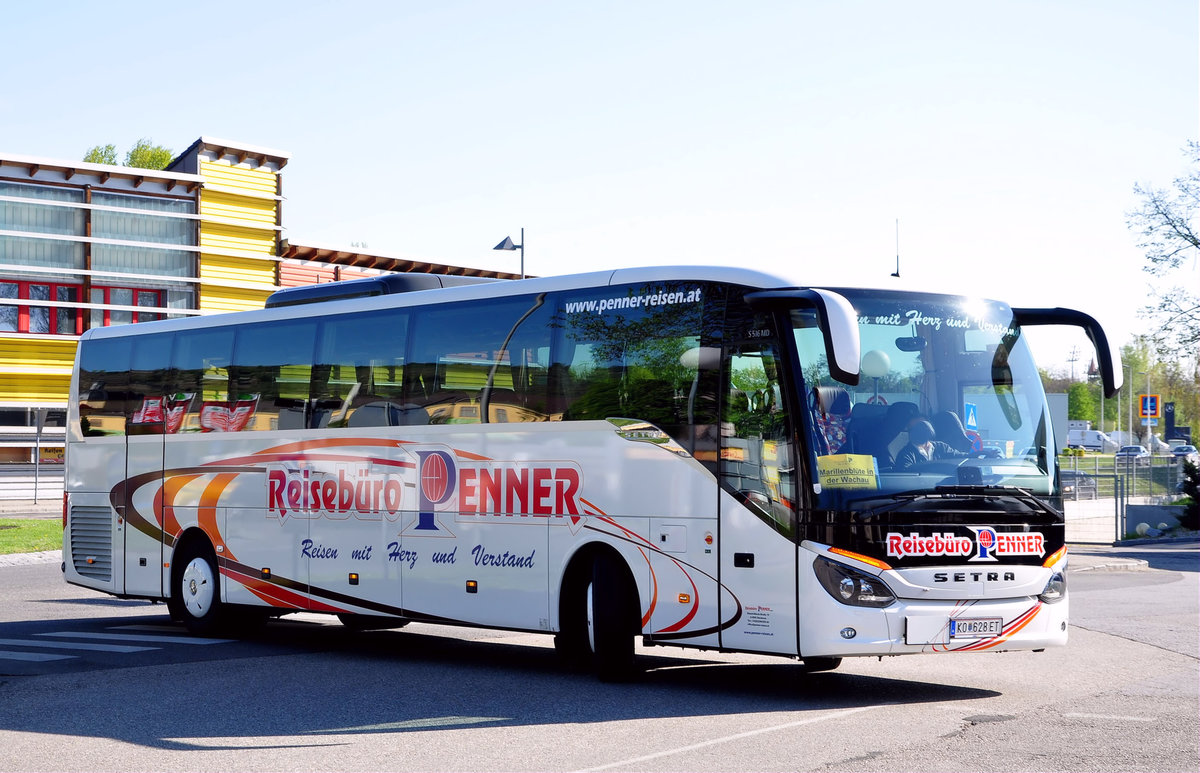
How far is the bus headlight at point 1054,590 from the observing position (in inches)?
414

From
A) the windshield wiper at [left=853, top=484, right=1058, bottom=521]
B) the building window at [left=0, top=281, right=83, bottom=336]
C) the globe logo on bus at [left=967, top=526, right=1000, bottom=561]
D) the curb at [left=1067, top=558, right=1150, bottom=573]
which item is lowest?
the curb at [left=1067, top=558, right=1150, bottom=573]

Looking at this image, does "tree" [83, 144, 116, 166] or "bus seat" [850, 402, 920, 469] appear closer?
"bus seat" [850, 402, 920, 469]

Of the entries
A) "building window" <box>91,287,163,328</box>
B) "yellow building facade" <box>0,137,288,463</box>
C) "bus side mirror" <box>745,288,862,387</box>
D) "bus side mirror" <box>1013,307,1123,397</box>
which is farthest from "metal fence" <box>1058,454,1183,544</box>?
"building window" <box>91,287,163,328</box>

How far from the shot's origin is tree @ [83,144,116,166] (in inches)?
2999

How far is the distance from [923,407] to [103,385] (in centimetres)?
1119

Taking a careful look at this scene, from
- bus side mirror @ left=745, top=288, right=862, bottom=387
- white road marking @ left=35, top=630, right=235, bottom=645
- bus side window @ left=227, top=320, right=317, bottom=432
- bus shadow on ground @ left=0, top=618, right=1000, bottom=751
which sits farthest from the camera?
white road marking @ left=35, top=630, right=235, bottom=645

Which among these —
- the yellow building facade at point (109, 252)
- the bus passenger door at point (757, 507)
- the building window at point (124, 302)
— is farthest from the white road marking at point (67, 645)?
the building window at point (124, 302)

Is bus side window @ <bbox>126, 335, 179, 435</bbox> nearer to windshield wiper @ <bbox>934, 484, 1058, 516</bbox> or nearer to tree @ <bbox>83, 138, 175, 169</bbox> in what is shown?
windshield wiper @ <bbox>934, 484, 1058, 516</bbox>

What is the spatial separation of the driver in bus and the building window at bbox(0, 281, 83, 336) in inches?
1424

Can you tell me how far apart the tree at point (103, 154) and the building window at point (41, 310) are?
36.5 meters

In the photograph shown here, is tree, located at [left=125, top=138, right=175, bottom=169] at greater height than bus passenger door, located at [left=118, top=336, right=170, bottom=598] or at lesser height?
greater

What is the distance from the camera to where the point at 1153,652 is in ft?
44.8

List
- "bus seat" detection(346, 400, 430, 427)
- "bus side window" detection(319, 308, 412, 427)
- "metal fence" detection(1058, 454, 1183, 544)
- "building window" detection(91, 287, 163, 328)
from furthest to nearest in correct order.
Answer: "building window" detection(91, 287, 163, 328), "metal fence" detection(1058, 454, 1183, 544), "bus side window" detection(319, 308, 412, 427), "bus seat" detection(346, 400, 430, 427)

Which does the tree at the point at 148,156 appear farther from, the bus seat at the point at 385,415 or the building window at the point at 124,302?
the bus seat at the point at 385,415
